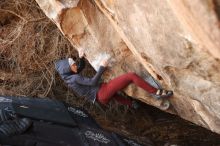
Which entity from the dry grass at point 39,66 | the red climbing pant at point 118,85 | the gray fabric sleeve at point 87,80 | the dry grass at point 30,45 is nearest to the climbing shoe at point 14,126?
the gray fabric sleeve at point 87,80

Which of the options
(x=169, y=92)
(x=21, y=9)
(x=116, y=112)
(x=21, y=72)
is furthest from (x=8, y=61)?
(x=169, y=92)

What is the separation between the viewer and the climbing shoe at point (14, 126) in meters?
3.87

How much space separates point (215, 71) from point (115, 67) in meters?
1.90

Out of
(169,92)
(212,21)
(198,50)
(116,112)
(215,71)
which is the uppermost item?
(212,21)

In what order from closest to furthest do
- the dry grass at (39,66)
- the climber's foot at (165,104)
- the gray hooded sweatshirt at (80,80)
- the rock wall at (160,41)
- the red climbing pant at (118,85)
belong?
the rock wall at (160,41), the red climbing pant at (118,85), the climber's foot at (165,104), the gray hooded sweatshirt at (80,80), the dry grass at (39,66)

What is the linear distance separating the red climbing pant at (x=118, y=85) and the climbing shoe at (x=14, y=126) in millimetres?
1252

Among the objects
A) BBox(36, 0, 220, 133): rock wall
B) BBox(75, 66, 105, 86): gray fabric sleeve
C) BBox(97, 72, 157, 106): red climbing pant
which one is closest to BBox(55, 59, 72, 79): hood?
BBox(75, 66, 105, 86): gray fabric sleeve

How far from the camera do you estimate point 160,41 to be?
11.7 ft

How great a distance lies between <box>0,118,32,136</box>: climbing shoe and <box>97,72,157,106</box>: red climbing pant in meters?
1.25

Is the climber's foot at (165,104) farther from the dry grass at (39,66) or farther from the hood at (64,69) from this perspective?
the dry grass at (39,66)

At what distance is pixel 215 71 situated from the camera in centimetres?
336

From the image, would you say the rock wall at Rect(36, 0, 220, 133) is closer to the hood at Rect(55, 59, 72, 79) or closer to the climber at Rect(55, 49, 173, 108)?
the climber at Rect(55, 49, 173, 108)

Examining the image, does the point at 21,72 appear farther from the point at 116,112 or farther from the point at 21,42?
the point at 116,112

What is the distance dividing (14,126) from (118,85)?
1.50m
